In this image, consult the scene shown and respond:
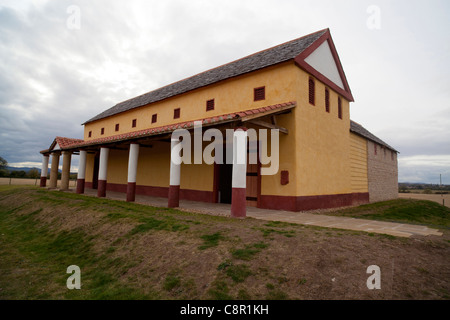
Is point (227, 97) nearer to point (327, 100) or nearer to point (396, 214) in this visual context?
point (327, 100)

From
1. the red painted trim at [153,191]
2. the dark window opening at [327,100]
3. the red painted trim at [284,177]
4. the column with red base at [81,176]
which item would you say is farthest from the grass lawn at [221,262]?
the column with red base at [81,176]

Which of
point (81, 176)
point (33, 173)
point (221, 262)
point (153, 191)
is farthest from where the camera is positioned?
point (33, 173)

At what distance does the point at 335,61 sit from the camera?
13.1 metres

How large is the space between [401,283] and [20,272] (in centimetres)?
775

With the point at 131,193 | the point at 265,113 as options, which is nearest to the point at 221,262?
the point at 265,113

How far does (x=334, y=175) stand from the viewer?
1212 centimetres

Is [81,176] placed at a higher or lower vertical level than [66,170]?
lower

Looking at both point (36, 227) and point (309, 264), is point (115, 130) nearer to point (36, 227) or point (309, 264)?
point (36, 227)

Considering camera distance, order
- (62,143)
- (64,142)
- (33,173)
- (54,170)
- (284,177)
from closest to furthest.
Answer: (284,177), (62,143), (64,142), (54,170), (33,173)

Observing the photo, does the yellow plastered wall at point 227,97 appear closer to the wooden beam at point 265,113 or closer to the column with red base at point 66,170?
the wooden beam at point 265,113

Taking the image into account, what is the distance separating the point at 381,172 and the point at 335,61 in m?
10.4

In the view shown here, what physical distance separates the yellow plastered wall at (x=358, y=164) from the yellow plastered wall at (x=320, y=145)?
3.19 ft
